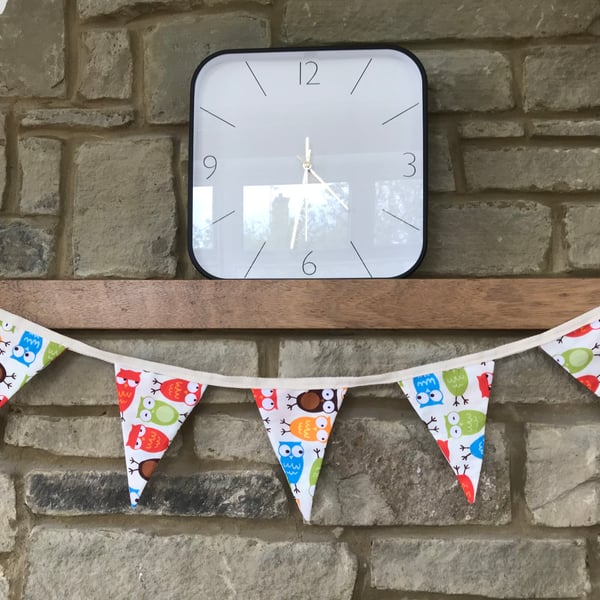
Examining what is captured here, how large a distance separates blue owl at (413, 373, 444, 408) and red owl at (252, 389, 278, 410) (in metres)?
0.28

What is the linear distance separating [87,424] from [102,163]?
55 centimetres

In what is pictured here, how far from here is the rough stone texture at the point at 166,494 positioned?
1.20 meters

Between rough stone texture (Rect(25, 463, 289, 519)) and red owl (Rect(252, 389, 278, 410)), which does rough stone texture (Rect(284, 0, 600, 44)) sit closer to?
red owl (Rect(252, 389, 278, 410))

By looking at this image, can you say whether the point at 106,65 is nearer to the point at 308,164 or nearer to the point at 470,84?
the point at 308,164

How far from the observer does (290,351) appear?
120 cm

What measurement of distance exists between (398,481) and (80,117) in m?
1.00

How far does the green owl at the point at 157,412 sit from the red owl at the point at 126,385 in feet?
0.09

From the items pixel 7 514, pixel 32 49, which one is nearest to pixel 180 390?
pixel 7 514

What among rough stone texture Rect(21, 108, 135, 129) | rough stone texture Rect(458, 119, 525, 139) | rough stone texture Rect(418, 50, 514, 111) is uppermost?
rough stone texture Rect(418, 50, 514, 111)

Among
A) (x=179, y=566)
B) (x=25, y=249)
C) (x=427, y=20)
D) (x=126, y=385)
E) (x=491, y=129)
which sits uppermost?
(x=427, y=20)

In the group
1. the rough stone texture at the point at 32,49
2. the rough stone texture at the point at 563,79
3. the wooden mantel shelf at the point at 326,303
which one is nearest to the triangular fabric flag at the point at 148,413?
the wooden mantel shelf at the point at 326,303

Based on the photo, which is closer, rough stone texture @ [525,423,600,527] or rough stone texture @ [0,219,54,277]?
rough stone texture @ [525,423,600,527]

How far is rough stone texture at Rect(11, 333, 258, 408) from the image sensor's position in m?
1.21

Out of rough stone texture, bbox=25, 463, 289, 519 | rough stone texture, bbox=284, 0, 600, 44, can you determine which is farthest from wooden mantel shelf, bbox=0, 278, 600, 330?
rough stone texture, bbox=284, 0, 600, 44
